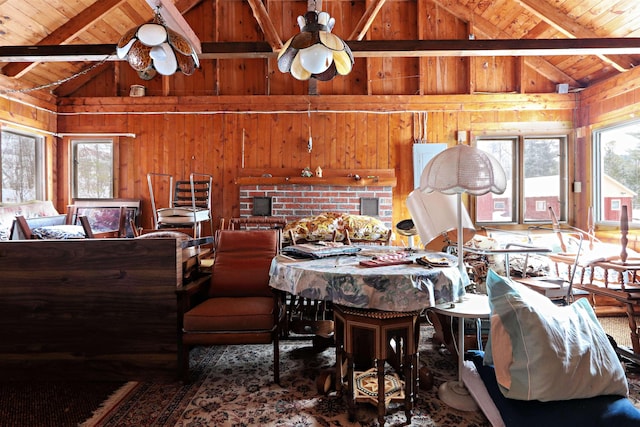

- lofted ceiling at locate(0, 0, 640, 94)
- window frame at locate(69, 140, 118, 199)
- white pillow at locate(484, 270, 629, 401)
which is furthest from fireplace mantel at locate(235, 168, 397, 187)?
white pillow at locate(484, 270, 629, 401)

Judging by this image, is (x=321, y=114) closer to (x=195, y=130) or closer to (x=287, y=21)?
(x=287, y=21)

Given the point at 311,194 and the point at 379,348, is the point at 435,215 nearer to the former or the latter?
the point at 379,348

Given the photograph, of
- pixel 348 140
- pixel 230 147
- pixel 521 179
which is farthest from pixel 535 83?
pixel 230 147

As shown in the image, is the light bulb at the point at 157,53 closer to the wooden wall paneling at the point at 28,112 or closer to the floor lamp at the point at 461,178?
the floor lamp at the point at 461,178

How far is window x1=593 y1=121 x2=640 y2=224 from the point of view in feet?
A: 13.8

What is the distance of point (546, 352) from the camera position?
145 centimetres

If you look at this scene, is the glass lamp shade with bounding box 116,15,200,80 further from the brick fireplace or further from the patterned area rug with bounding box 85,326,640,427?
the brick fireplace

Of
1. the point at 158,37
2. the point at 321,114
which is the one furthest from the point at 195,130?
the point at 158,37

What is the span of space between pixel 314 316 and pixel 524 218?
394cm

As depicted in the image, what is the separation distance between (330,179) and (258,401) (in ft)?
11.1

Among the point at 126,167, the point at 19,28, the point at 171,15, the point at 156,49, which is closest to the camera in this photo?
the point at 156,49

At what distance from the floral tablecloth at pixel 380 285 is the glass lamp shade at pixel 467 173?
1.41 feet

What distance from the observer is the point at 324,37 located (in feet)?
7.07

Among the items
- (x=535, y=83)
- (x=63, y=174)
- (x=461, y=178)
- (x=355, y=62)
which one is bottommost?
(x=461, y=178)
